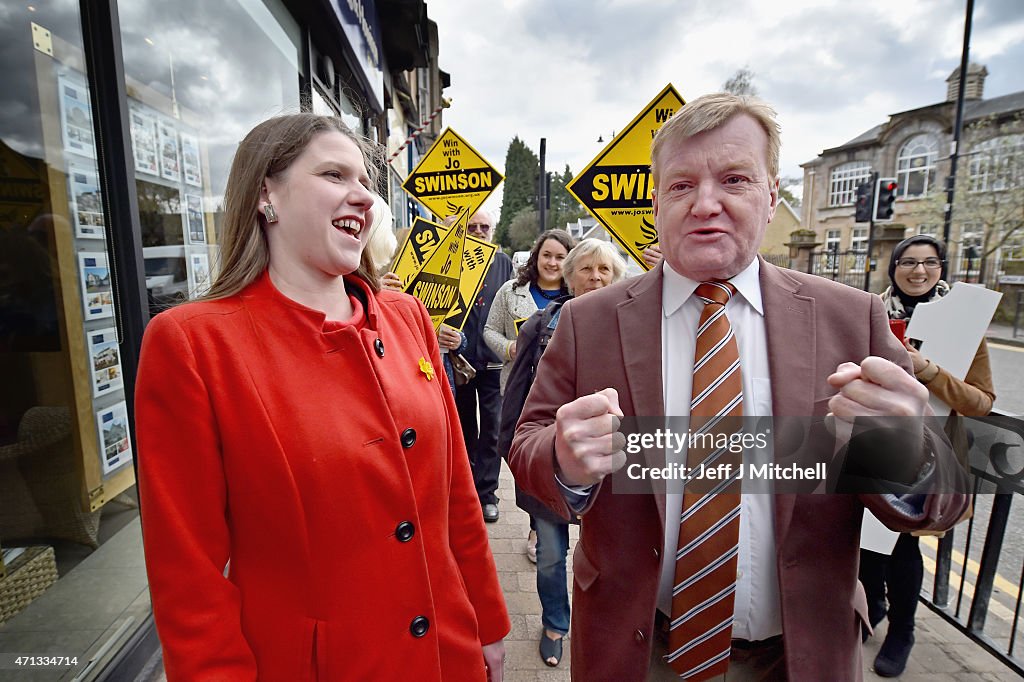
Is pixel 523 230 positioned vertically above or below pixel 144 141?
above

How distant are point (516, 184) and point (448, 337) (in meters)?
62.7

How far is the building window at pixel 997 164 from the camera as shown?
67.4ft

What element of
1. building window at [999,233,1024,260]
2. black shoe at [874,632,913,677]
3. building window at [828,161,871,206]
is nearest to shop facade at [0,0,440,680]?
black shoe at [874,632,913,677]

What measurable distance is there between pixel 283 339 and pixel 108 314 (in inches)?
80.1

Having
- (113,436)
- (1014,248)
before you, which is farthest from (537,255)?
(1014,248)

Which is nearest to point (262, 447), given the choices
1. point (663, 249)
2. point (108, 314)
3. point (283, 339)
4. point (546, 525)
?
point (283, 339)

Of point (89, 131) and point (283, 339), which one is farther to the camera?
point (89, 131)

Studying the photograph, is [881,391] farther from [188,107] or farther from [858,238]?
[858,238]

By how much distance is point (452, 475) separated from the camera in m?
1.69

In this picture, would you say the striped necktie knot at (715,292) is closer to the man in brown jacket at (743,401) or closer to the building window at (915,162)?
the man in brown jacket at (743,401)

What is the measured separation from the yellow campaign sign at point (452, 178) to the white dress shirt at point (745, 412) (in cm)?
318

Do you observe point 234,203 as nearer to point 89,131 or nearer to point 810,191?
point 89,131

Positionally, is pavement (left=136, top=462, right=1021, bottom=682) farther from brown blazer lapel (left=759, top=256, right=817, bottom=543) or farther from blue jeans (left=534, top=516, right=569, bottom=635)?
brown blazer lapel (left=759, top=256, right=817, bottom=543)

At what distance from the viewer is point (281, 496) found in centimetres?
122
